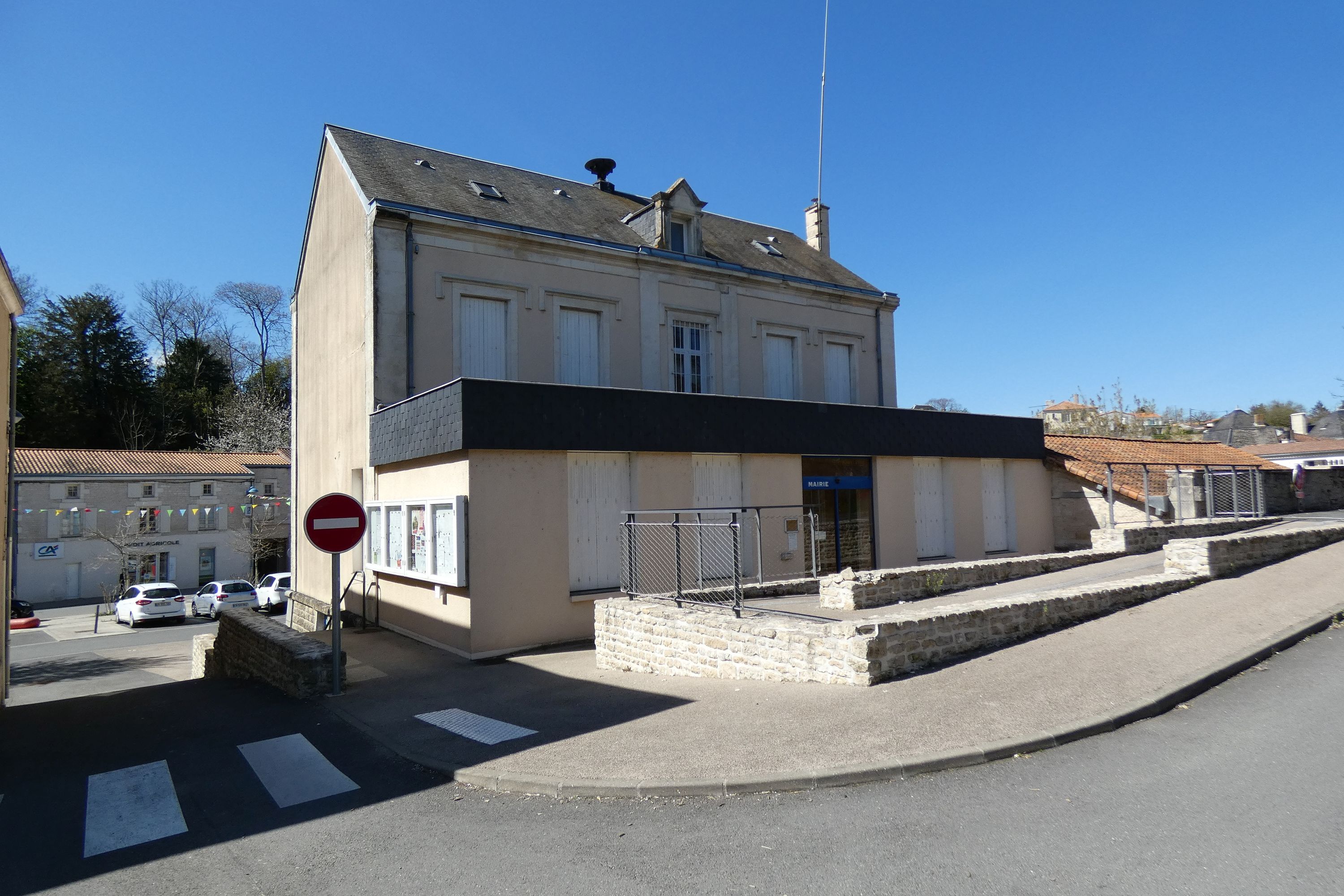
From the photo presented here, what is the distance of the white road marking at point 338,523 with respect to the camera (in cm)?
906

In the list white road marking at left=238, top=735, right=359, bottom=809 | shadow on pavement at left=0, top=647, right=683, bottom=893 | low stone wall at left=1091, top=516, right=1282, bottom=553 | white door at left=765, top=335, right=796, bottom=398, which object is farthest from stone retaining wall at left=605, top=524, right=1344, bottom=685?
white door at left=765, top=335, right=796, bottom=398

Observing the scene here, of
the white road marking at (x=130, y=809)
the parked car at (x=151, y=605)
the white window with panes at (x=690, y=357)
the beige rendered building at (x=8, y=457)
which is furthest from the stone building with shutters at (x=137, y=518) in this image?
the white road marking at (x=130, y=809)

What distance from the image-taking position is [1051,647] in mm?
8531

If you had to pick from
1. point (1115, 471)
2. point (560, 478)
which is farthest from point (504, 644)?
point (1115, 471)

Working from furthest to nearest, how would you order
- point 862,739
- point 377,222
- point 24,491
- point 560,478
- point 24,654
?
point 24,491 → point 24,654 → point 377,222 → point 560,478 → point 862,739

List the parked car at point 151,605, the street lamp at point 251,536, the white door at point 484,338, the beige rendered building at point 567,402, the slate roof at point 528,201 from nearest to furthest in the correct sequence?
the beige rendered building at point 567,402 < the white door at point 484,338 < the slate roof at point 528,201 < the parked car at point 151,605 < the street lamp at point 251,536

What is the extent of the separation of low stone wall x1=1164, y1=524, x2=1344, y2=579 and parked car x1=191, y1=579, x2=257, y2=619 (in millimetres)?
33194

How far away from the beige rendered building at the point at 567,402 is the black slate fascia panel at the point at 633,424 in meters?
0.05

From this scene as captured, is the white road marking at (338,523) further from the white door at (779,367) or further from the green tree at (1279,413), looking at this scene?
the green tree at (1279,413)

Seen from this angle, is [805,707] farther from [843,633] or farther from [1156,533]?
[1156,533]

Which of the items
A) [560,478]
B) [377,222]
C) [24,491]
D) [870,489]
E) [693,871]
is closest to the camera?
[693,871]

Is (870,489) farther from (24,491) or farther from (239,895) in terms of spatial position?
(24,491)

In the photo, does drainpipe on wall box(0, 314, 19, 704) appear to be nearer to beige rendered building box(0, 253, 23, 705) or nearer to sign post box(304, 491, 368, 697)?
beige rendered building box(0, 253, 23, 705)

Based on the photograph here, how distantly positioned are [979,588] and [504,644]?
25.4 ft
